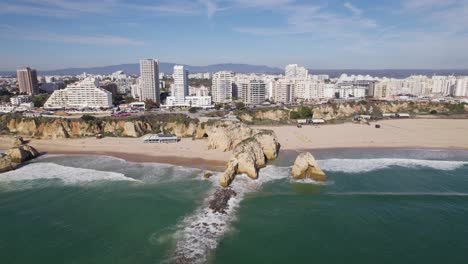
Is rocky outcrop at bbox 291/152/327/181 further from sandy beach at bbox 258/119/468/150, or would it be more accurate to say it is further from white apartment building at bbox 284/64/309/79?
white apartment building at bbox 284/64/309/79

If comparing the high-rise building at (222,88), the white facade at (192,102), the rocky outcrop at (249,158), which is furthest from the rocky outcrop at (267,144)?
the high-rise building at (222,88)

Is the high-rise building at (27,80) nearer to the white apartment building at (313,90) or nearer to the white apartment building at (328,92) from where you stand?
the white apartment building at (313,90)

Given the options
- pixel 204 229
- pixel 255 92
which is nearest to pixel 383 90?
pixel 255 92

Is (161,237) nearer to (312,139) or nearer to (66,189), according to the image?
(66,189)

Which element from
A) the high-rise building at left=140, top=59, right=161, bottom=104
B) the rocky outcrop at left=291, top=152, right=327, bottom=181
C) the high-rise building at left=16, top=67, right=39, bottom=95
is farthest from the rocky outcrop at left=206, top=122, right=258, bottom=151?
the high-rise building at left=16, top=67, right=39, bottom=95

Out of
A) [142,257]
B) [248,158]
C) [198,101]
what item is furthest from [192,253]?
[198,101]

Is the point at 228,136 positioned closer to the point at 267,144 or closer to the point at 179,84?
the point at 267,144
